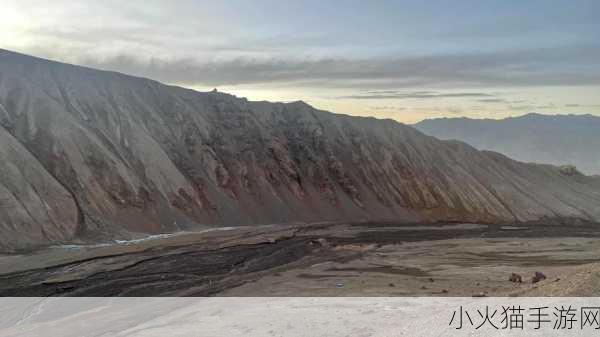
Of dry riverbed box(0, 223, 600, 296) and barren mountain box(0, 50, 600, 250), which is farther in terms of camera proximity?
barren mountain box(0, 50, 600, 250)

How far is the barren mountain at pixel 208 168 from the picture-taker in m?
46.7

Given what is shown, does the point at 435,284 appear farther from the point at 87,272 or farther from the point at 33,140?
the point at 33,140

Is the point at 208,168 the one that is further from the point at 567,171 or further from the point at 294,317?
the point at 567,171

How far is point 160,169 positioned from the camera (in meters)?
58.8

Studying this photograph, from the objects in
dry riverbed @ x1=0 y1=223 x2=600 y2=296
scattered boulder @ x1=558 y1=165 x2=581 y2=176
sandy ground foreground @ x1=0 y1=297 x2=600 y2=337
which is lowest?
dry riverbed @ x1=0 y1=223 x2=600 y2=296

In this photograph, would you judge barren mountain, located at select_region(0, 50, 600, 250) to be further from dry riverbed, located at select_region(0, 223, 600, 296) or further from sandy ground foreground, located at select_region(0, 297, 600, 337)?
sandy ground foreground, located at select_region(0, 297, 600, 337)

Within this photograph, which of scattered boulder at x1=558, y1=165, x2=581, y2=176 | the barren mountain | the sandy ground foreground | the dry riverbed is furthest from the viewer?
scattered boulder at x1=558, y1=165, x2=581, y2=176

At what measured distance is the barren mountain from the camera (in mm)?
46656

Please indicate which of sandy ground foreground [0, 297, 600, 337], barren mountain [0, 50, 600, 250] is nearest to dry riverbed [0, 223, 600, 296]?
sandy ground foreground [0, 297, 600, 337]

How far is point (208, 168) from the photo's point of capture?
66.2 m

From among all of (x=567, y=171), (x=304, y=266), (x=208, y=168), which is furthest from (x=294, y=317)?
(x=567, y=171)

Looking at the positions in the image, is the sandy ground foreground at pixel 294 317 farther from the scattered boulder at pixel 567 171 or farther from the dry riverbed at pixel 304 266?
the scattered boulder at pixel 567 171

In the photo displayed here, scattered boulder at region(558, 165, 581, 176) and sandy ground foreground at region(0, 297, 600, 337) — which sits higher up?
scattered boulder at region(558, 165, 581, 176)

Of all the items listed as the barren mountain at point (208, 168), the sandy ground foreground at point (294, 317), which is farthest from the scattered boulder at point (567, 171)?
the sandy ground foreground at point (294, 317)
